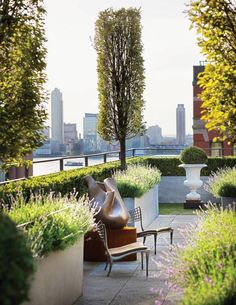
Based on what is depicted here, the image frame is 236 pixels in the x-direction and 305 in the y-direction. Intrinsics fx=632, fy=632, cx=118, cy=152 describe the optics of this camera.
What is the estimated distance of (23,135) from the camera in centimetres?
809

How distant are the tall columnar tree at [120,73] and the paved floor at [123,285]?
28.7ft

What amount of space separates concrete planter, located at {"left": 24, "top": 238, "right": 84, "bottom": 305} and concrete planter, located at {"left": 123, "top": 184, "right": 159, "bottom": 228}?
5.44 m

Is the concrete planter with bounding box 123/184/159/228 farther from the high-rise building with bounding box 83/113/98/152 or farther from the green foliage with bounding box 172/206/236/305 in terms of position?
the green foliage with bounding box 172/206/236/305

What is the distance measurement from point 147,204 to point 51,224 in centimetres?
865

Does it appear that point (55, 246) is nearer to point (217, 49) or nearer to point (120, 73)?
point (217, 49)

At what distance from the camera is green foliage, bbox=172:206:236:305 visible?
14.7ft

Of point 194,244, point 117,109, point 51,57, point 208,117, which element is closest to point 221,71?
point 208,117

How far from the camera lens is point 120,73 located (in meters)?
19.0

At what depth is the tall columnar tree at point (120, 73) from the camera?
1870 cm

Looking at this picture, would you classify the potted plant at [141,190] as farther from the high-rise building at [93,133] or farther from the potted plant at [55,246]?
the potted plant at [55,246]

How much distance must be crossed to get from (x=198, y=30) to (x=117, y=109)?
10.5 metres


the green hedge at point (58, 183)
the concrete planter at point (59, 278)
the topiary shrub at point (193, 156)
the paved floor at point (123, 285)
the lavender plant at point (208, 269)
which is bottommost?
the paved floor at point (123, 285)

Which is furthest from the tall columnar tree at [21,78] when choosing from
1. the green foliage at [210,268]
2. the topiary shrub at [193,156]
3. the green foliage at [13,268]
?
the topiary shrub at [193,156]

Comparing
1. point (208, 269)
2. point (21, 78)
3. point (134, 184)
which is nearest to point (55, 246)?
point (208, 269)
